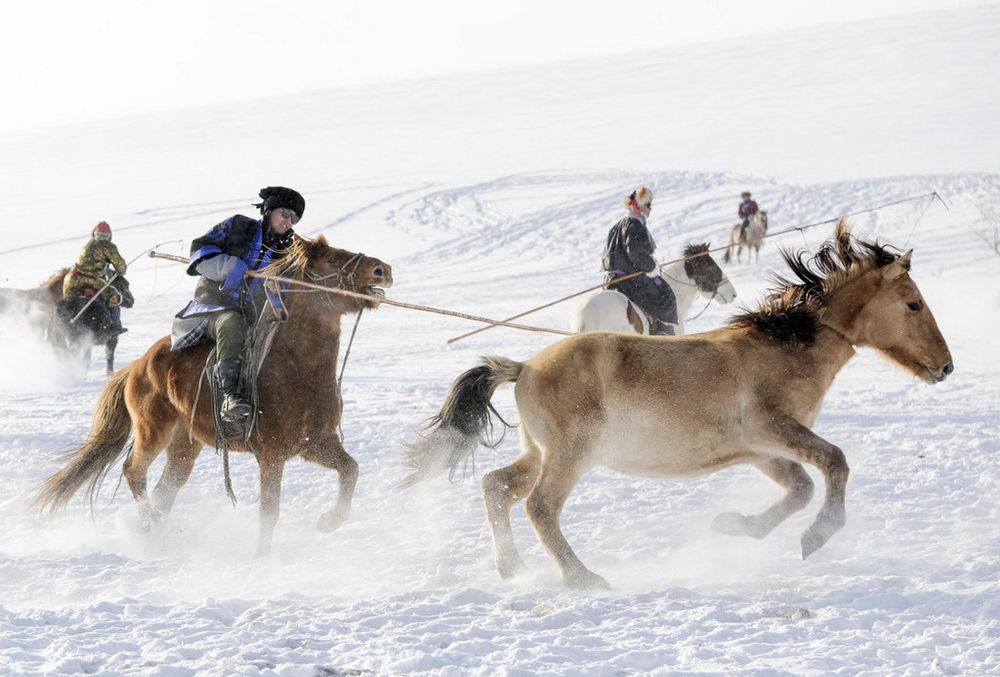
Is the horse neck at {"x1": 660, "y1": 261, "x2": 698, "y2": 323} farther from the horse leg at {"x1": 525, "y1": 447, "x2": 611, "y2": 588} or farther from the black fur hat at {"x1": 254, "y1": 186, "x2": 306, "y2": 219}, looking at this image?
the horse leg at {"x1": 525, "y1": 447, "x2": 611, "y2": 588}

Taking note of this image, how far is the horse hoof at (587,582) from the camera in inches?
208

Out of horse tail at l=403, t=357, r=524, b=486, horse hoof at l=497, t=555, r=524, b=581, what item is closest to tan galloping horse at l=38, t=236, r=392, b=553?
horse tail at l=403, t=357, r=524, b=486

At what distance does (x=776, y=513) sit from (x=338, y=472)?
8.13ft

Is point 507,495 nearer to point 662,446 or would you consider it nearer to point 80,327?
point 662,446

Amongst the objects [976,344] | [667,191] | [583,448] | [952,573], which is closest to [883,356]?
[952,573]

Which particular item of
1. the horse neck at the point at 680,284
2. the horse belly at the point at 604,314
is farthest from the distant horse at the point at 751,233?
the horse belly at the point at 604,314

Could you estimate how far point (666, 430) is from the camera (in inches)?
215

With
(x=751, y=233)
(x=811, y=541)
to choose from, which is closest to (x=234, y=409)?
(x=811, y=541)

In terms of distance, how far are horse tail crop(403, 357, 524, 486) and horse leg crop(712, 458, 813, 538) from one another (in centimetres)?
126

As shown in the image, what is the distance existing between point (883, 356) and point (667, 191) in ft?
96.1

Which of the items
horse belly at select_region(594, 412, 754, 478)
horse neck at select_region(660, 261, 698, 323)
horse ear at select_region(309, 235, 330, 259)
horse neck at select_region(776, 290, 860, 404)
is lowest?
horse belly at select_region(594, 412, 754, 478)

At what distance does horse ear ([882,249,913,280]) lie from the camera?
5.77 meters

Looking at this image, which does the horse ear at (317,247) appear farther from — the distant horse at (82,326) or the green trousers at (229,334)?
the distant horse at (82,326)

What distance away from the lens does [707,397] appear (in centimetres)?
550
